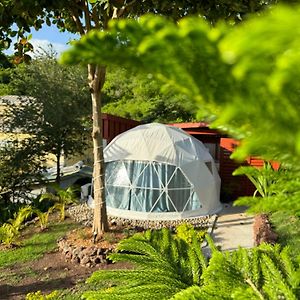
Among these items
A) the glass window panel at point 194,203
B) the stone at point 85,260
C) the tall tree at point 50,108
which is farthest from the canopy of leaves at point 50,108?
the stone at point 85,260

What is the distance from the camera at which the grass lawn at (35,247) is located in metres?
8.82

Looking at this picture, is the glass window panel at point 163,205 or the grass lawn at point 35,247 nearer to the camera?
the grass lawn at point 35,247

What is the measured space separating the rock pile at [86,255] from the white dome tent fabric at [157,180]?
345 cm

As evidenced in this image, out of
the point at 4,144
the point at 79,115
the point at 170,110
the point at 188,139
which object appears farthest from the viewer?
the point at 170,110

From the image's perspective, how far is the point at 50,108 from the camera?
1528 cm

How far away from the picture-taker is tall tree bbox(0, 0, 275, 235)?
6.54m

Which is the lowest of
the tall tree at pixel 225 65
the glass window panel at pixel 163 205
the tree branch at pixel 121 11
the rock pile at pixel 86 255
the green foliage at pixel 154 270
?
the rock pile at pixel 86 255

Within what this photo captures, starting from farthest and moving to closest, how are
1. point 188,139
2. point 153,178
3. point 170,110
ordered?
point 170,110, point 188,139, point 153,178

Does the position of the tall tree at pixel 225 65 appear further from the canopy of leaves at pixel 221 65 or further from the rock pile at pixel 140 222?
the rock pile at pixel 140 222

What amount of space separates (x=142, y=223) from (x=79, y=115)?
261 inches

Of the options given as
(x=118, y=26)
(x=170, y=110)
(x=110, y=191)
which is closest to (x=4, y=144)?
(x=110, y=191)

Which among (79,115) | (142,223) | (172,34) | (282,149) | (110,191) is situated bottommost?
(142,223)

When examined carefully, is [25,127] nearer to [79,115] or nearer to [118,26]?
A: [79,115]

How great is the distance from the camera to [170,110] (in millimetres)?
24047
